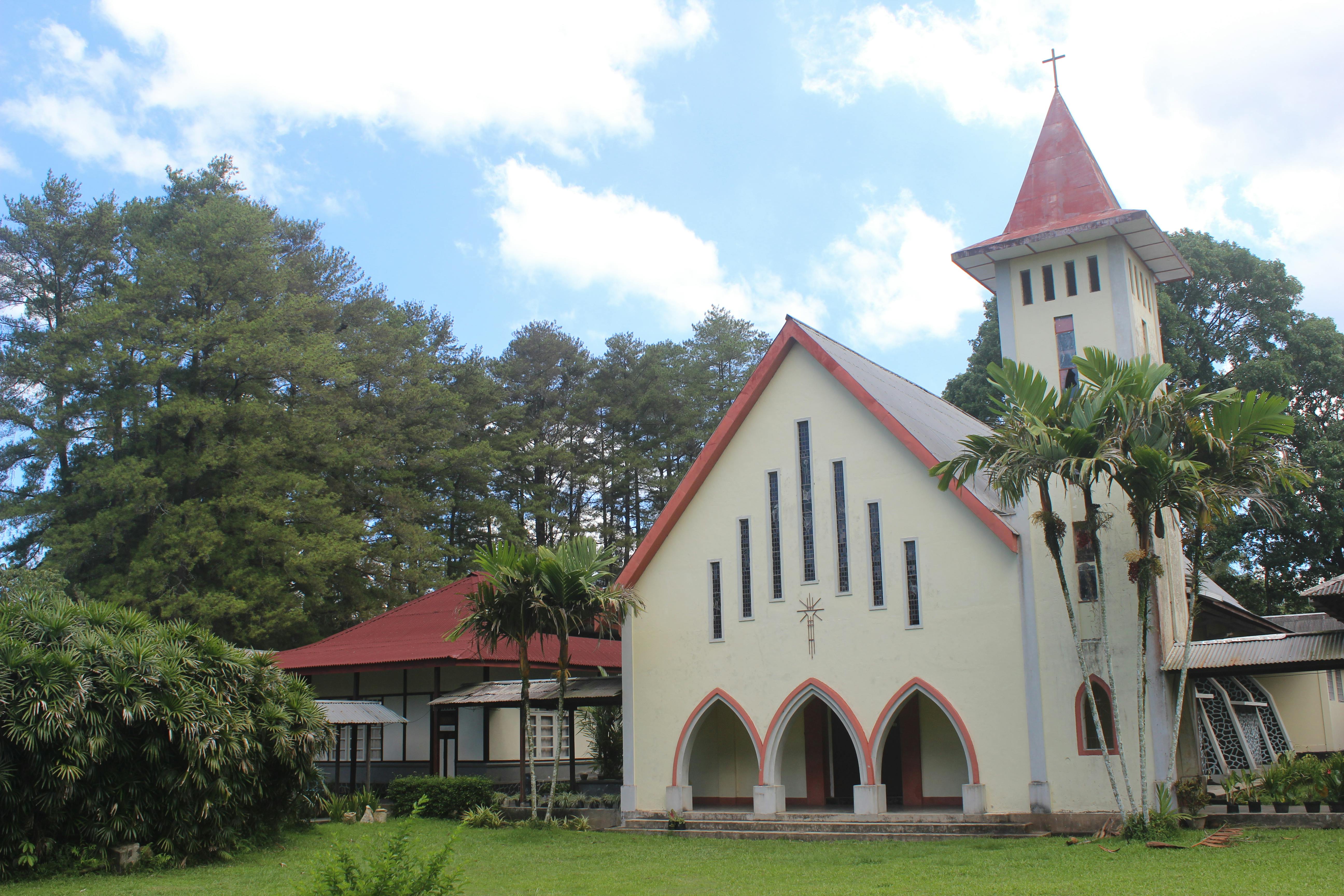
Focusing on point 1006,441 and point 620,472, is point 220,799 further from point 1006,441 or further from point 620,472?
point 620,472

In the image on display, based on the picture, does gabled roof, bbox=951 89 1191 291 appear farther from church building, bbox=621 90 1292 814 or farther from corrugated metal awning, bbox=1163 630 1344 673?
corrugated metal awning, bbox=1163 630 1344 673

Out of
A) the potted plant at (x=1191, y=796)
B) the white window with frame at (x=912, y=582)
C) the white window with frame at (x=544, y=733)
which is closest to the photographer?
the potted plant at (x=1191, y=796)

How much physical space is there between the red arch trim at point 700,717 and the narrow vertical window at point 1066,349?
8.43m

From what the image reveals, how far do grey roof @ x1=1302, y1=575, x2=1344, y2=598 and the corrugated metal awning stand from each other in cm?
73


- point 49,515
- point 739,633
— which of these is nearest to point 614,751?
point 739,633

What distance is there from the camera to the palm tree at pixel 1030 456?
15.4 meters

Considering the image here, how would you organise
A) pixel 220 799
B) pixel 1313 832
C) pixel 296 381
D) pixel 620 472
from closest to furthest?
1. pixel 1313 832
2. pixel 220 799
3. pixel 296 381
4. pixel 620 472

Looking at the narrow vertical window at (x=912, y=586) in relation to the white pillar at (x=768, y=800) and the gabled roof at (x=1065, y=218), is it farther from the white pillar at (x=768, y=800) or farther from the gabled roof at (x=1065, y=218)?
the gabled roof at (x=1065, y=218)

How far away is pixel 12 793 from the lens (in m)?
13.8

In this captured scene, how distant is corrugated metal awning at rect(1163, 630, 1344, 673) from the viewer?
15688mm

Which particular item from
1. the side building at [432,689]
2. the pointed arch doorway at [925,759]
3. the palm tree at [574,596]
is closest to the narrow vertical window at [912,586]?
the pointed arch doorway at [925,759]

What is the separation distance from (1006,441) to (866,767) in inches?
258

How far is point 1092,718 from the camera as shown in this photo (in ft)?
55.6

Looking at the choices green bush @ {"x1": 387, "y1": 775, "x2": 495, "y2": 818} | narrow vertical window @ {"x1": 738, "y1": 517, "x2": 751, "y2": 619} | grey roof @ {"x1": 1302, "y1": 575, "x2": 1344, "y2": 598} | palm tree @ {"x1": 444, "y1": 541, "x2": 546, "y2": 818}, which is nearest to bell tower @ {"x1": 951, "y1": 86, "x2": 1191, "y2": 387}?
grey roof @ {"x1": 1302, "y1": 575, "x2": 1344, "y2": 598}
